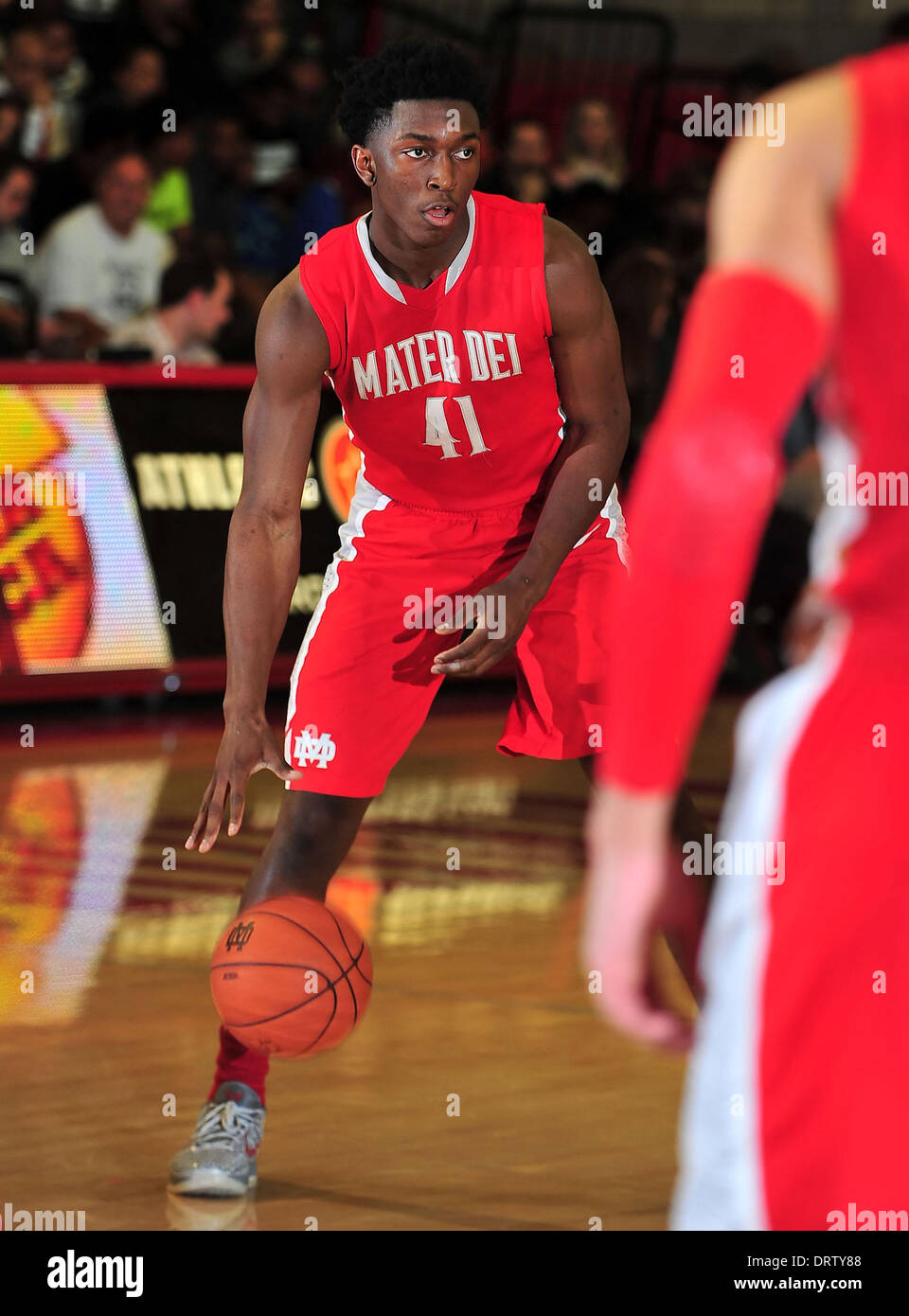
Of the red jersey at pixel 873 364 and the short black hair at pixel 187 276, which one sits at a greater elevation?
the short black hair at pixel 187 276

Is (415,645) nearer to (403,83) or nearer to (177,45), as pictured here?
(403,83)

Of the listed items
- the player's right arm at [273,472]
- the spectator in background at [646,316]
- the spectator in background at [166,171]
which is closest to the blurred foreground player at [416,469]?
the player's right arm at [273,472]

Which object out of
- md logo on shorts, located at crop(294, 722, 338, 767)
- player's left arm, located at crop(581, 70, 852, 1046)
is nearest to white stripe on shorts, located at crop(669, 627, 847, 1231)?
player's left arm, located at crop(581, 70, 852, 1046)

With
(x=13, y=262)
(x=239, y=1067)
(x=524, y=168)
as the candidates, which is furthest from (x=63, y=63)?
(x=239, y=1067)

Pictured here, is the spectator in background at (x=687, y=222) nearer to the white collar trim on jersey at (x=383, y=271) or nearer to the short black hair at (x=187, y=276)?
the short black hair at (x=187, y=276)

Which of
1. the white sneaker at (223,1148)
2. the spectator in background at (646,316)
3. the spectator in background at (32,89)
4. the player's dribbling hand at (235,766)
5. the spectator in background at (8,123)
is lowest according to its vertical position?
the white sneaker at (223,1148)

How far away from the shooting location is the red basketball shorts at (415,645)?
13.0 ft

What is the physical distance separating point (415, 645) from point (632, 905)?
7.98ft

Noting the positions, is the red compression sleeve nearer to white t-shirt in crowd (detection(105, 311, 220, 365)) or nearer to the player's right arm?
the player's right arm

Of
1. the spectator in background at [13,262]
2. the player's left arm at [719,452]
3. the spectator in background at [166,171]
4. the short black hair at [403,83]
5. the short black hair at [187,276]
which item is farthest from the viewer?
the spectator in background at [166,171]

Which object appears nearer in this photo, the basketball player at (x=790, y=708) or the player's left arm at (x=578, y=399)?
the basketball player at (x=790, y=708)

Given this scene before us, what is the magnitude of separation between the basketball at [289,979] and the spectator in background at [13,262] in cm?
649
